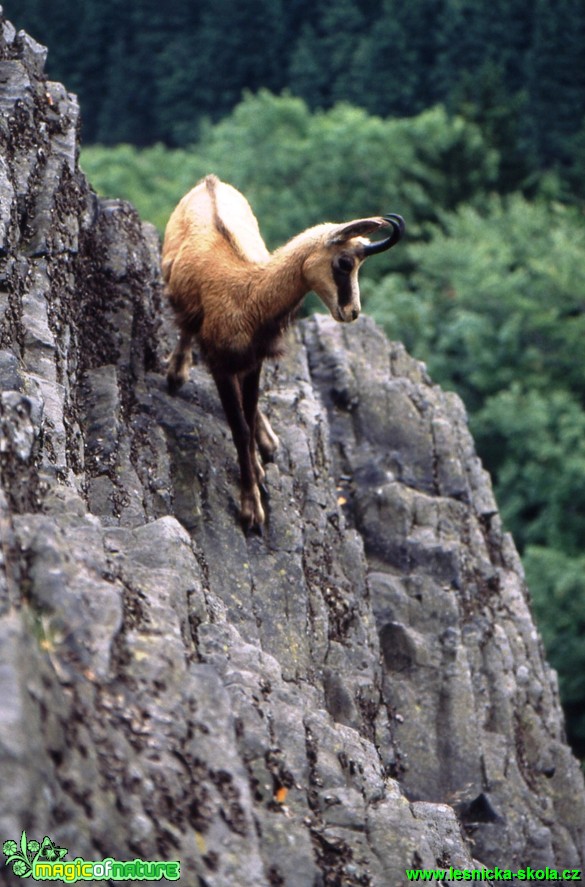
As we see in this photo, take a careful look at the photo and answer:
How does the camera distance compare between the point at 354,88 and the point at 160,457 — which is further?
the point at 354,88

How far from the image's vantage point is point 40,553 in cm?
655

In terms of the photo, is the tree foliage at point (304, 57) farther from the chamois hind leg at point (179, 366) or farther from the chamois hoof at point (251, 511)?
the chamois hoof at point (251, 511)

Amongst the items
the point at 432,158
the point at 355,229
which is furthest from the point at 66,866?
the point at 432,158

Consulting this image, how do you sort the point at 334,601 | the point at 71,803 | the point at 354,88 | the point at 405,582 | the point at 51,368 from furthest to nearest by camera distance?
the point at 354,88, the point at 405,582, the point at 334,601, the point at 51,368, the point at 71,803

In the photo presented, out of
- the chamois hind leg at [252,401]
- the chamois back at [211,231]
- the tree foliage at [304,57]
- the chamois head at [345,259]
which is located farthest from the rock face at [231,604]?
the tree foliage at [304,57]

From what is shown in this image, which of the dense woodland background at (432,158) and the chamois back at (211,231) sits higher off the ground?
the dense woodland background at (432,158)

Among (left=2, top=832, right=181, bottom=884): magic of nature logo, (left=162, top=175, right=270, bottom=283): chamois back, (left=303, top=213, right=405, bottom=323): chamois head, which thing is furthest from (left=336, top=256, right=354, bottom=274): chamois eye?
(left=2, top=832, right=181, bottom=884): magic of nature logo

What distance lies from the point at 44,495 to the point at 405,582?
7.47 metres

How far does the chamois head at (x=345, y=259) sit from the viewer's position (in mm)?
10461

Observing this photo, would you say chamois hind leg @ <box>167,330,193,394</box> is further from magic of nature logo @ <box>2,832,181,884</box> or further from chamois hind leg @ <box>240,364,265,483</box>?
magic of nature logo @ <box>2,832,181,884</box>

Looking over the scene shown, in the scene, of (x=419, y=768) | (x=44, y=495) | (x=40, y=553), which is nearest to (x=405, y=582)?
(x=419, y=768)

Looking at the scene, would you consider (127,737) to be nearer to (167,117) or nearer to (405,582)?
(405,582)

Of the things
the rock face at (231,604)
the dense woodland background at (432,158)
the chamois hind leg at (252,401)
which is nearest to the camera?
the rock face at (231,604)

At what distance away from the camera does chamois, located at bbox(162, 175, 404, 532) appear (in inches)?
416
